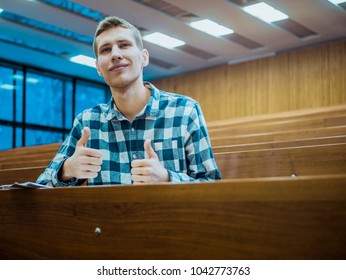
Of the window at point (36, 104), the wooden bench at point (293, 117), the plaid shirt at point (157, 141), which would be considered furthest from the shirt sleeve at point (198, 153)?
the window at point (36, 104)

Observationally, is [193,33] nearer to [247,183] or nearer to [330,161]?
[330,161]

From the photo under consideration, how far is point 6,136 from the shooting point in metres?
2.31

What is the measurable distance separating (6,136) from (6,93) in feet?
0.76

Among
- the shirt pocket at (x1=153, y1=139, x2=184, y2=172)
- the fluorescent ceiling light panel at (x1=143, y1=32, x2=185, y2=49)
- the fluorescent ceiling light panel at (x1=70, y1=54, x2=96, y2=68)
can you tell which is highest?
the fluorescent ceiling light panel at (x1=143, y1=32, x2=185, y2=49)

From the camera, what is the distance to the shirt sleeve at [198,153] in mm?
417

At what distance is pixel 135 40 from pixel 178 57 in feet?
5.98

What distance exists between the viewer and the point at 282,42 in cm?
201

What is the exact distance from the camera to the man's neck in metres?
0.45

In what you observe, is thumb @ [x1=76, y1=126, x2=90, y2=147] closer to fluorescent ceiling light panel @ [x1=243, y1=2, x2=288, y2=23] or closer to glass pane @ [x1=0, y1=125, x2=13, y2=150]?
fluorescent ceiling light panel @ [x1=243, y1=2, x2=288, y2=23]

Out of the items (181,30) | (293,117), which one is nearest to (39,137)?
(181,30)

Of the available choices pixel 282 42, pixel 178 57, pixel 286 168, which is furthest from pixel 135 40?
pixel 178 57

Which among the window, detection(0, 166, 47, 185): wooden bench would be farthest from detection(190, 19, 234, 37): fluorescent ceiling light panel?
detection(0, 166, 47, 185): wooden bench

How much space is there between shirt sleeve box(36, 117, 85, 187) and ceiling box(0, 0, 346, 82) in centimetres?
119

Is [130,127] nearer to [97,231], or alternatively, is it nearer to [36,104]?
[97,231]
